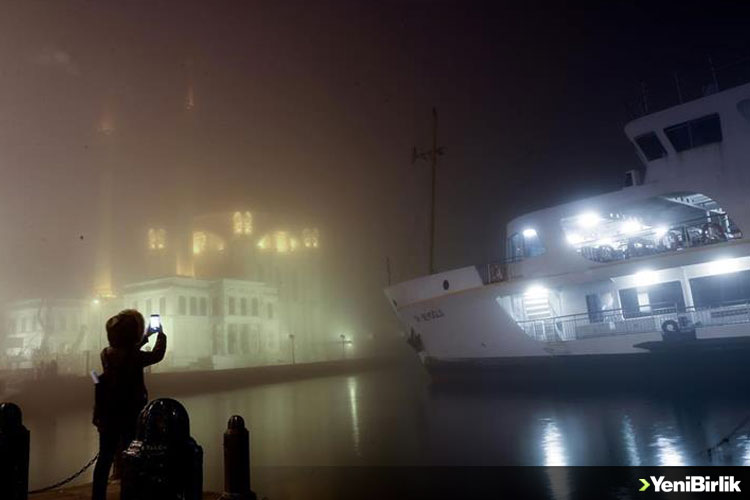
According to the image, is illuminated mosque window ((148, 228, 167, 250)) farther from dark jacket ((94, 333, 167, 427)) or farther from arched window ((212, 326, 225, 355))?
dark jacket ((94, 333, 167, 427))

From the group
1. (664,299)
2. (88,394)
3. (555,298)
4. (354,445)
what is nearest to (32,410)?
(88,394)

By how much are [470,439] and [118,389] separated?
994cm

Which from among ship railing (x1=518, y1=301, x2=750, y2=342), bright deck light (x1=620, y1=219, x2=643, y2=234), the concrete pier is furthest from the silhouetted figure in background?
bright deck light (x1=620, y1=219, x2=643, y2=234)

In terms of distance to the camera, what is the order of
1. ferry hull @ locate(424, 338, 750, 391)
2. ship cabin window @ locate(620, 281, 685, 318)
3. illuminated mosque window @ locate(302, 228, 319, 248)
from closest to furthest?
ferry hull @ locate(424, 338, 750, 391) < ship cabin window @ locate(620, 281, 685, 318) < illuminated mosque window @ locate(302, 228, 319, 248)

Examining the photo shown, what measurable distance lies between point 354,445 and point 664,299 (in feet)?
50.0

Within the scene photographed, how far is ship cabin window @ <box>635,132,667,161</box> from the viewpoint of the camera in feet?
67.1

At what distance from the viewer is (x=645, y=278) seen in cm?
2055

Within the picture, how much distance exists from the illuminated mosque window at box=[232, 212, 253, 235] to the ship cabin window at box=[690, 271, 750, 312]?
5773 centimetres

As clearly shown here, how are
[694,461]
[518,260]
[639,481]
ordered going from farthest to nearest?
[518,260] → [694,461] → [639,481]

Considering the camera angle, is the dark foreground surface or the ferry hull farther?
the ferry hull

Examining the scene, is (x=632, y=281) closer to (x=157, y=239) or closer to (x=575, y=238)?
(x=575, y=238)

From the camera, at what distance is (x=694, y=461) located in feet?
28.3

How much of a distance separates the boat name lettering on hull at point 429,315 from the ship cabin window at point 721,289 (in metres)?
10.9

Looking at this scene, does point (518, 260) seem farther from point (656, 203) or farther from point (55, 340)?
point (55, 340)
